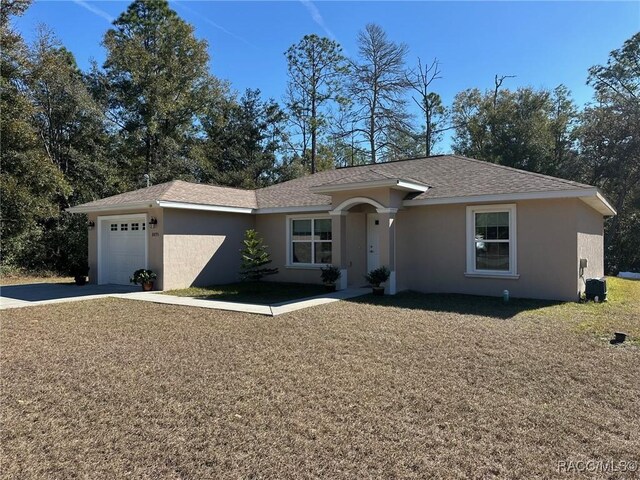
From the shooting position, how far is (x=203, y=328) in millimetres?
7691

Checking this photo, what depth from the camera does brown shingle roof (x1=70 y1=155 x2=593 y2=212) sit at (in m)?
11.2

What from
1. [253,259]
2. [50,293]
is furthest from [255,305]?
[50,293]

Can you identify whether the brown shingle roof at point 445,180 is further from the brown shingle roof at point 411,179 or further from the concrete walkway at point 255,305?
the concrete walkway at point 255,305

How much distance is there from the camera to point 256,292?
12484mm

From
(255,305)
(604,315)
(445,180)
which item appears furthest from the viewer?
(445,180)

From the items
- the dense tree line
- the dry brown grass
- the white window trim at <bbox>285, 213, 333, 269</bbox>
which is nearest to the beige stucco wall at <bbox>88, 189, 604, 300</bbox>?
the white window trim at <bbox>285, 213, 333, 269</bbox>

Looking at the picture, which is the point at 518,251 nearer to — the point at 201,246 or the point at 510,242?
the point at 510,242

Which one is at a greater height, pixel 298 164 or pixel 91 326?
pixel 298 164

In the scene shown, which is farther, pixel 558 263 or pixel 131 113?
pixel 131 113

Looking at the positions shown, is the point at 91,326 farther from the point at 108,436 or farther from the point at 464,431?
the point at 464,431

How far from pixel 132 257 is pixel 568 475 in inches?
560

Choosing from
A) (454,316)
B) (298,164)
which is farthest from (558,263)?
(298,164)
